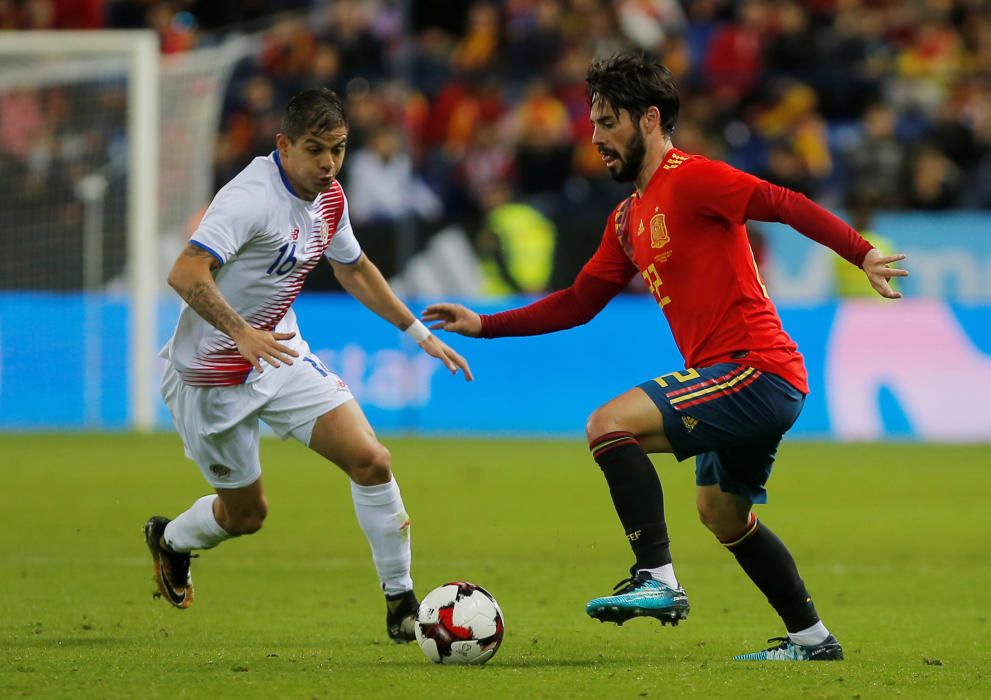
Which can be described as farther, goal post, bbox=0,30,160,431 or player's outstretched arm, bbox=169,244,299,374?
goal post, bbox=0,30,160,431

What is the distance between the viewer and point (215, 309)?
5895 millimetres

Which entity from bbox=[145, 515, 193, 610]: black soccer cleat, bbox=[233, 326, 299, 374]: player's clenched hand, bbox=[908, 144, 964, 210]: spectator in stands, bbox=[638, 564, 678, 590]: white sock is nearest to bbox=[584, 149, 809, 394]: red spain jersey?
bbox=[638, 564, 678, 590]: white sock

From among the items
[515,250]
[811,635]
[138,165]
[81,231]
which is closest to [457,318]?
[811,635]

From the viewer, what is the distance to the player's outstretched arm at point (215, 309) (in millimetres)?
5797

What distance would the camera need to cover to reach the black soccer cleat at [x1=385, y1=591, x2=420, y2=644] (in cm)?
642

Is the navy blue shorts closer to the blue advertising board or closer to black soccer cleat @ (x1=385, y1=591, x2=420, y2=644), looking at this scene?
black soccer cleat @ (x1=385, y1=591, x2=420, y2=644)

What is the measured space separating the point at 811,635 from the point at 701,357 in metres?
1.15

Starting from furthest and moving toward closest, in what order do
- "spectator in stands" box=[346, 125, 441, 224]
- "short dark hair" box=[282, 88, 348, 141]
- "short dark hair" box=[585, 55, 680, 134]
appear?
"spectator in stands" box=[346, 125, 441, 224] → "short dark hair" box=[282, 88, 348, 141] → "short dark hair" box=[585, 55, 680, 134]

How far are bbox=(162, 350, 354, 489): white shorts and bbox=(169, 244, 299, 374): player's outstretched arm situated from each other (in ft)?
1.77

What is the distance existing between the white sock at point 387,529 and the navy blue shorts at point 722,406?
53.0 inches

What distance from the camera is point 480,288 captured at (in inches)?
674

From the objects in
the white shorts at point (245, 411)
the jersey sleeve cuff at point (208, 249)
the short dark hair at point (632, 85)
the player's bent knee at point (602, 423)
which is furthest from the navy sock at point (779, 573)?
the jersey sleeve cuff at point (208, 249)

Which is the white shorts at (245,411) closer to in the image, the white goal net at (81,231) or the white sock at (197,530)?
the white sock at (197,530)

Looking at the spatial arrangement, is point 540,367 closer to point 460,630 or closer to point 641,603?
point 460,630
